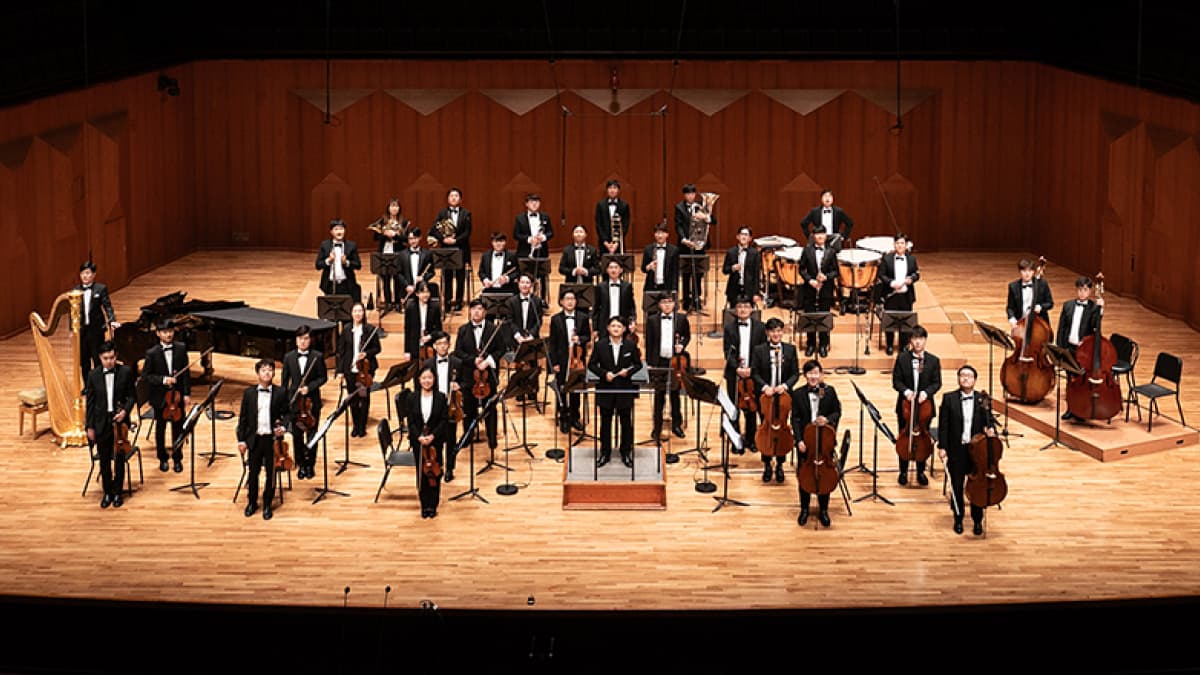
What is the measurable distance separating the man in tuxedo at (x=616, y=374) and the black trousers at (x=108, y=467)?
3384 millimetres

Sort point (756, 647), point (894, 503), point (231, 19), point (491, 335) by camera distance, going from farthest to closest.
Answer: point (231, 19)
point (491, 335)
point (894, 503)
point (756, 647)

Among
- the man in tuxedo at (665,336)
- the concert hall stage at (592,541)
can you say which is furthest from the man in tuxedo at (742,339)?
the concert hall stage at (592,541)

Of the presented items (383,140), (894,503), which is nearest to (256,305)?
(383,140)

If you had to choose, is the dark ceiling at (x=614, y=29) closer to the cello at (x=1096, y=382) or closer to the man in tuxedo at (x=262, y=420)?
the cello at (x=1096, y=382)

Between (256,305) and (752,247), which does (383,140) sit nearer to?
(256,305)

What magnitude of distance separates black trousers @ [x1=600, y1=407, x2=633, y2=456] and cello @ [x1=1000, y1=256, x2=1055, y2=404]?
3.50 m

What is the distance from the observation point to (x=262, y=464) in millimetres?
12219

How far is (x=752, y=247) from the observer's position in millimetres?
16453

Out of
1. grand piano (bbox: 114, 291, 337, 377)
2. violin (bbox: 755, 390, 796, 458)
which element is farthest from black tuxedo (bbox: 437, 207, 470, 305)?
violin (bbox: 755, 390, 796, 458)

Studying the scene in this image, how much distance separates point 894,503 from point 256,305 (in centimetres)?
804

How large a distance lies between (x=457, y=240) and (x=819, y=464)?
6.44 m

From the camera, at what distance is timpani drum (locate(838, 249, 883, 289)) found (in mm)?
16453

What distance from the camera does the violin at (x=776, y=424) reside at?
12.3m

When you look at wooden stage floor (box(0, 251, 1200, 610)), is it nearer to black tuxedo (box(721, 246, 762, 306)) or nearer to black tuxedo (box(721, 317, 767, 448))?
black tuxedo (box(721, 317, 767, 448))
